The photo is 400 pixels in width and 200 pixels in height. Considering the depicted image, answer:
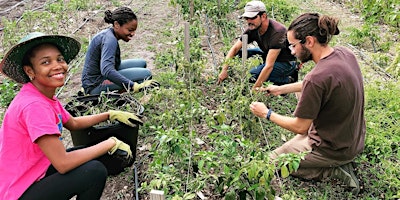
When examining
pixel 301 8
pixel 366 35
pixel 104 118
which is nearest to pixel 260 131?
pixel 104 118

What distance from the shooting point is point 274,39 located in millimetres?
3607

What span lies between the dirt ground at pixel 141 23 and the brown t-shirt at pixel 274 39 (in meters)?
1.25

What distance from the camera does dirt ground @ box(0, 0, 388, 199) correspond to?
4.20 m

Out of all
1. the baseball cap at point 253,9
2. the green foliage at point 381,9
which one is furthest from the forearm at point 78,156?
the green foliage at point 381,9

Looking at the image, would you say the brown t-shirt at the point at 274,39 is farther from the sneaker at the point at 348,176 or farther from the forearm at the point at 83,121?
the forearm at the point at 83,121

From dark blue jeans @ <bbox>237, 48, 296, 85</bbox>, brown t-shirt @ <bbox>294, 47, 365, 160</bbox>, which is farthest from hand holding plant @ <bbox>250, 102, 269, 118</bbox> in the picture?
dark blue jeans @ <bbox>237, 48, 296, 85</bbox>

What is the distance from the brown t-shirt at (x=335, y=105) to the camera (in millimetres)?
2311

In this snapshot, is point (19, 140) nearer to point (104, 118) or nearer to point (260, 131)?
point (104, 118)

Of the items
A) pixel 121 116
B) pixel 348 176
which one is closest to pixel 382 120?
pixel 348 176

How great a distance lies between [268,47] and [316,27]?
144 centimetres

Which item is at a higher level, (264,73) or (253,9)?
(253,9)

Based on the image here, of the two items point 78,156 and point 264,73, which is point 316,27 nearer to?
point 264,73

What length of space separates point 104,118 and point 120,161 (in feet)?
1.44

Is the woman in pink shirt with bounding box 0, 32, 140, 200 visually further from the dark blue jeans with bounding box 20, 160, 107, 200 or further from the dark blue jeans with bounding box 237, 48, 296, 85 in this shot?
the dark blue jeans with bounding box 237, 48, 296, 85
